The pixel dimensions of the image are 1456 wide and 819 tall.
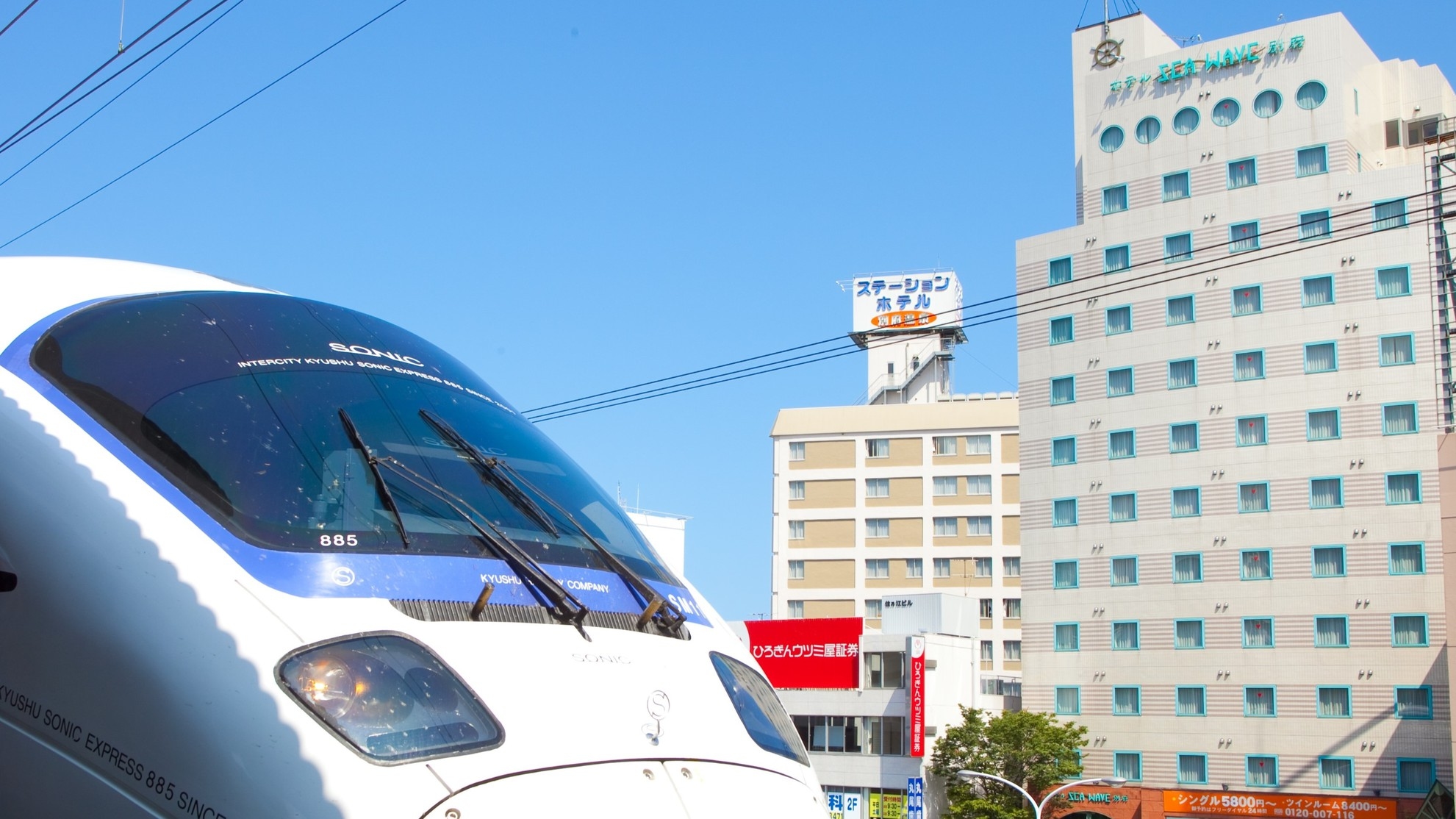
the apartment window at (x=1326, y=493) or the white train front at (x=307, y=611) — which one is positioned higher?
the apartment window at (x=1326, y=493)

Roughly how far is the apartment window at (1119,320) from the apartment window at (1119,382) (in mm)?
1506

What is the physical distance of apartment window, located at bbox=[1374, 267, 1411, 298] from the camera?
162 feet

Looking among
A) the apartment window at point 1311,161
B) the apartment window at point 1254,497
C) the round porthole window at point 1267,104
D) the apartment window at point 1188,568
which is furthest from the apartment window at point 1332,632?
the round porthole window at point 1267,104

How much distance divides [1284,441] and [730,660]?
49.1 metres

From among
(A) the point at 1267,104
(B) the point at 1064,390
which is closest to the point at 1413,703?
(B) the point at 1064,390

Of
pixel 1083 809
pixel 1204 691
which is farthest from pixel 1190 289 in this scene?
pixel 1083 809

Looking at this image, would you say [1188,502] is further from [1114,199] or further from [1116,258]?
[1114,199]

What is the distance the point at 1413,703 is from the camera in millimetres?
47000

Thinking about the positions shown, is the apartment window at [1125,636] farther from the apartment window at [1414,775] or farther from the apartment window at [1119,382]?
the apartment window at [1414,775]

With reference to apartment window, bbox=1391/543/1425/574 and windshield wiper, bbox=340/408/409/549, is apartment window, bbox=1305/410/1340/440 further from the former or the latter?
windshield wiper, bbox=340/408/409/549

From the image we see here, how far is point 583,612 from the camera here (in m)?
5.00

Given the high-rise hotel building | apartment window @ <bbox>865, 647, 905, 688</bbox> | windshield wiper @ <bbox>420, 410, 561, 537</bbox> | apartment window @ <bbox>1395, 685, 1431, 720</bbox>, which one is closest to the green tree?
the high-rise hotel building

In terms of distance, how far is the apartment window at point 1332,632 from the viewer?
48656mm

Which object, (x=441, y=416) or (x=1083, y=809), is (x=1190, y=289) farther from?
(x=441, y=416)
